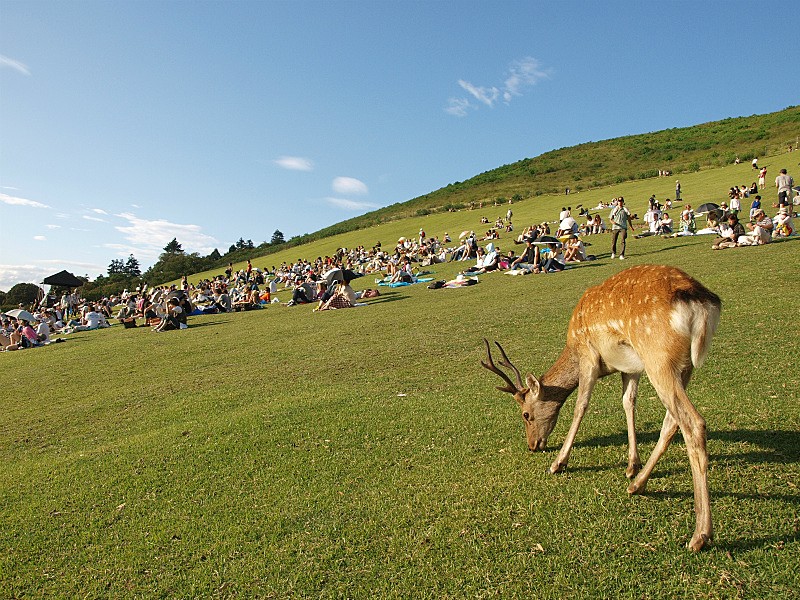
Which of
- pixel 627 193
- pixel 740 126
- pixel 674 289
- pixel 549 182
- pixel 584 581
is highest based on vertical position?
pixel 740 126

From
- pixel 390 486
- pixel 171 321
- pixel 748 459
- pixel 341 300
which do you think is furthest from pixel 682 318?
pixel 171 321

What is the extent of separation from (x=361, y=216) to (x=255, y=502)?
102 metres

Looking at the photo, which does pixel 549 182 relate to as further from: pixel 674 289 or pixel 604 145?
pixel 674 289

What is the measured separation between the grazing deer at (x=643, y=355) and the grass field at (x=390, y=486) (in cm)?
35

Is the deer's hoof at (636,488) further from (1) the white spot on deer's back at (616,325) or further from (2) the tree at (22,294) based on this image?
(2) the tree at (22,294)

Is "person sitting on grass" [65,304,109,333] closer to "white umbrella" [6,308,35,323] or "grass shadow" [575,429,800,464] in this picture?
"white umbrella" [6,308,35,323]

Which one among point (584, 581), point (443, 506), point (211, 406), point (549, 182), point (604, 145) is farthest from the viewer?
point (604, 145)

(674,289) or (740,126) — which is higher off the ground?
(740,126)

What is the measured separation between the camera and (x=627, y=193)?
164 feet

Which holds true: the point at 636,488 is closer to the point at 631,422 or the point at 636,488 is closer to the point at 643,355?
the point at 631,422

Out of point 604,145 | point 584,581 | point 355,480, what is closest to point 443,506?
point 355,480

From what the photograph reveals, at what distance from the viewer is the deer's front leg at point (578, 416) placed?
4.81m

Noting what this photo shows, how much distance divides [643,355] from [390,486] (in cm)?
252

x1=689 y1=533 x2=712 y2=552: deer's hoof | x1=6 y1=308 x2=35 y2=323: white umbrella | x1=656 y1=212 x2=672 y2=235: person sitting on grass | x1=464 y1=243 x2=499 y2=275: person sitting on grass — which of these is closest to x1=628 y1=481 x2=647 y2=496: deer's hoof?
x1=689 y1=533 x2=712 y2=552: deer's hoof
